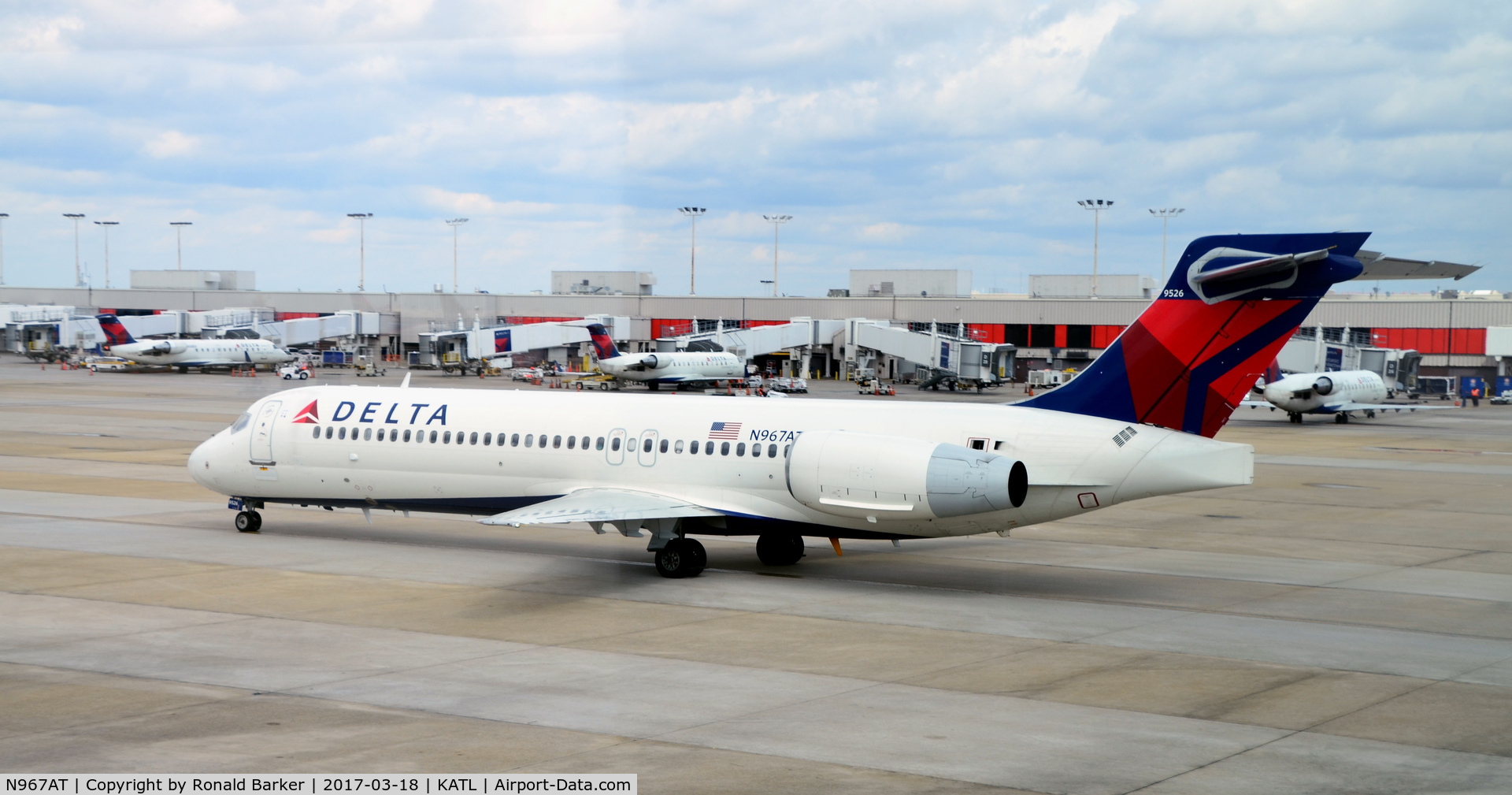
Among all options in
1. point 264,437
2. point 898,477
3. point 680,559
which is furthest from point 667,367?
point 898,477

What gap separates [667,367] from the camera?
87875 millimetres

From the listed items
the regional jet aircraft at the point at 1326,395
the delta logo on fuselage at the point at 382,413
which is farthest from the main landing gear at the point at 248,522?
the regional jet aircraft at the point at 1326,395

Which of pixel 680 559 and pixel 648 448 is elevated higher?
pixel 648 448

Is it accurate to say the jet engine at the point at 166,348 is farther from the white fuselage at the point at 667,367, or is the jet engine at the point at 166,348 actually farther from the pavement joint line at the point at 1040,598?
the pavement joint line at the point at 1040,598

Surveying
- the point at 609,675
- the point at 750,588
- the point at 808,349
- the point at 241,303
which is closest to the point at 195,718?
the point at 609,675

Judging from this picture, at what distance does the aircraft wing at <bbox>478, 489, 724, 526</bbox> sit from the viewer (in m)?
19.9

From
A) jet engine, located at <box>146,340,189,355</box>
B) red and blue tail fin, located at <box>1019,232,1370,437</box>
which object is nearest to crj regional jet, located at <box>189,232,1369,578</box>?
red and blue tail fin, located at <box>1019,232,1370,437</box>

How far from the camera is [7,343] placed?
13575 cm

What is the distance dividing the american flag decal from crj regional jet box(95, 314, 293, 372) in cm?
9038

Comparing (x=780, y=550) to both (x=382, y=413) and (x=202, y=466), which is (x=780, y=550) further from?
(x=202, y=466)

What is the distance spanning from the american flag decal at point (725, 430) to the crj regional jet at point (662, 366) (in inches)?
2562

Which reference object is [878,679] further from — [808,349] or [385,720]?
[808,349]

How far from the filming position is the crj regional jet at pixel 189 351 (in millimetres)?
101375

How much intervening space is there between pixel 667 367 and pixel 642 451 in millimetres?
65382
